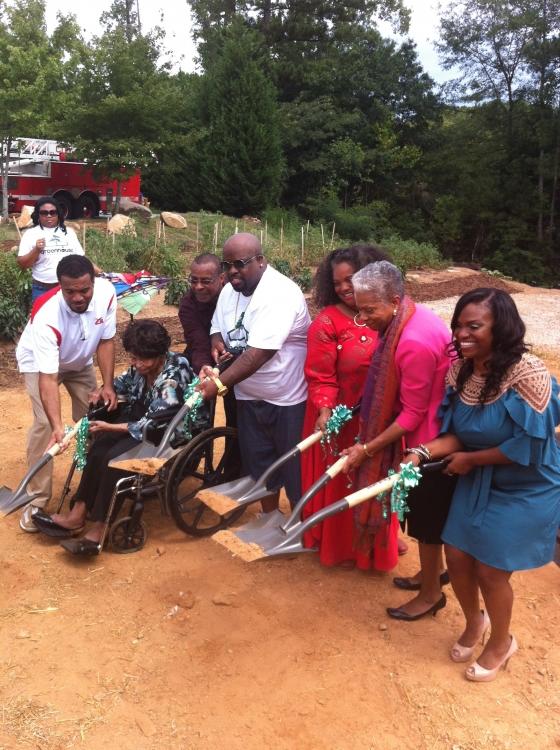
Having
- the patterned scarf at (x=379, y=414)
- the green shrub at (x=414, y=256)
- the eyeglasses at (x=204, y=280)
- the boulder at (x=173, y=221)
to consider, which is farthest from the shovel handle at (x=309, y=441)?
the boulder at (x=173, y=221)

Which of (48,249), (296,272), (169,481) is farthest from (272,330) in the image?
(296,272)

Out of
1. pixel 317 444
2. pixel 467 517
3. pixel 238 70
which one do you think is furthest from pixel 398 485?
pixel 238 70

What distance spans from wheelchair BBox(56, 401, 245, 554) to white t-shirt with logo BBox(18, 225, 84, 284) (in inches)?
104

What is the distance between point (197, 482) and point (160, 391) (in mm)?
906

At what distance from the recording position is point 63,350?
12.7 feet

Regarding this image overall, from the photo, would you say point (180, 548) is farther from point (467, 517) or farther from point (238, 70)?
point (238, 70)

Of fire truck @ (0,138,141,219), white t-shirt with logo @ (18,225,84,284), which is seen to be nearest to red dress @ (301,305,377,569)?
white t-shirt with logo @ (18,225,84,284)

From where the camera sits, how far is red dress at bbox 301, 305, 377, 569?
3.16 metres

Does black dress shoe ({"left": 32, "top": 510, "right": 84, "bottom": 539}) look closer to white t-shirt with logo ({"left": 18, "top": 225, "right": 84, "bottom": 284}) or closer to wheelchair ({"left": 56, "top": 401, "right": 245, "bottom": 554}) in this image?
wheelchair ({"left": 56, "top": 401, "right": 245, "bottom": 554})

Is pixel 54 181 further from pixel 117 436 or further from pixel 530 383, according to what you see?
pixel 530 383

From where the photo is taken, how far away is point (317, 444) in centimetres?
344

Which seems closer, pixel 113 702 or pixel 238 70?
pixel 113 702

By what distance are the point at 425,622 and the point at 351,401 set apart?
110 cm

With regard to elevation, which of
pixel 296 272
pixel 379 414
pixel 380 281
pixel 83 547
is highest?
pixel 296 272
